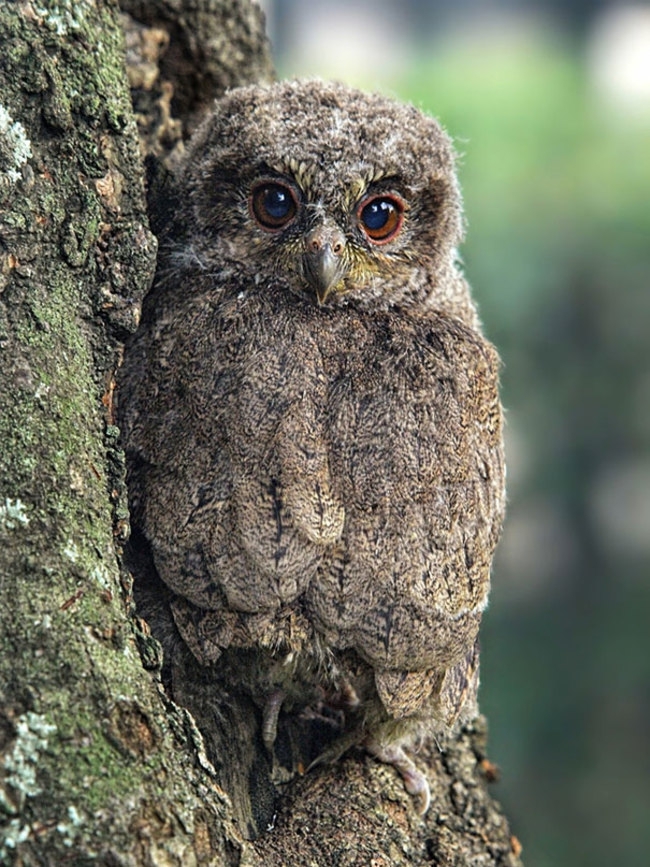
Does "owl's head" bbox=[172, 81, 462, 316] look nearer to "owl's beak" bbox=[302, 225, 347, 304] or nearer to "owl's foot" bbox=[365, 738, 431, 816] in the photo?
"owl's beak" bbox=[302, 225, 347, 304]

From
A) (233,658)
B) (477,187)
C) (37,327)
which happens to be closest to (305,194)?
(37,327)

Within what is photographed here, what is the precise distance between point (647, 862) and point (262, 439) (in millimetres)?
5404

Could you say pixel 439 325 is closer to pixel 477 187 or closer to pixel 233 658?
pixel 233 658

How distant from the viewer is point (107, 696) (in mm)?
1933

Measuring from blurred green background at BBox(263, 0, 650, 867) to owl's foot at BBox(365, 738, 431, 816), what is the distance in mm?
3962

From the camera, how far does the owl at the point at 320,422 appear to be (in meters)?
2.39

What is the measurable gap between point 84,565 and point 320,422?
2.27 ft

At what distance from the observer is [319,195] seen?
2689 millimetres

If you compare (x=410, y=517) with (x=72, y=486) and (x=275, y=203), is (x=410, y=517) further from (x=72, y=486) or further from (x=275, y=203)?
(x=275, y=203)

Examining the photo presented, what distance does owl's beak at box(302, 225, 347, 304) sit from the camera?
2.56m

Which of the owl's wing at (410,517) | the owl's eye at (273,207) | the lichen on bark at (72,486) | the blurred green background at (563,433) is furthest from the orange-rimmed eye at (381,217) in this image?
the blurred green background at (563,433)

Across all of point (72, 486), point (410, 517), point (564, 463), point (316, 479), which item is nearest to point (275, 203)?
point (316, 479)

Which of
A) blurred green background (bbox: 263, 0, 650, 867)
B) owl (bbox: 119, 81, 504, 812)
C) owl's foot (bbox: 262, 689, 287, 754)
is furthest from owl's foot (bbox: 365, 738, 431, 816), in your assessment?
blurred green background (bbox: 263, 0, 650, 867)

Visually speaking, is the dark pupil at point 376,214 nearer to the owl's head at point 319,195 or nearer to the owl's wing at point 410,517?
the owl's head at point 319,195
